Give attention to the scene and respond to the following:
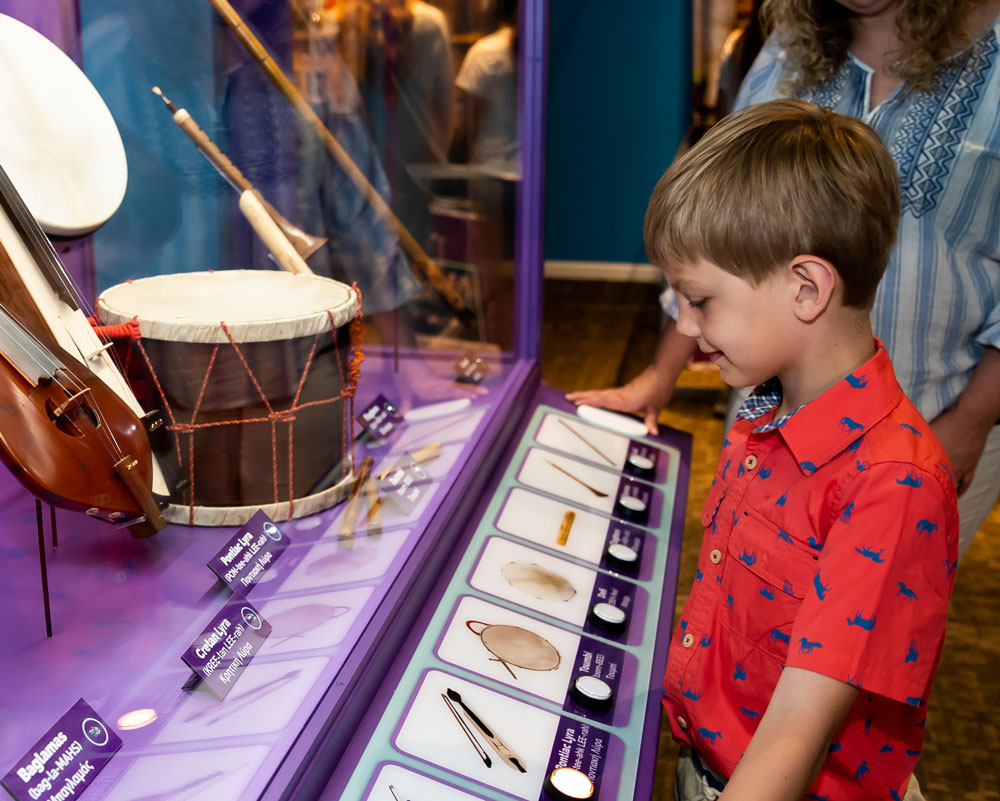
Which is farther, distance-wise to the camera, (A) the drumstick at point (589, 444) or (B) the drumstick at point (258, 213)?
(A) the drumstick at point (589, 444)

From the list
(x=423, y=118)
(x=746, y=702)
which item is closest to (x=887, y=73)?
(x=423, y=118)

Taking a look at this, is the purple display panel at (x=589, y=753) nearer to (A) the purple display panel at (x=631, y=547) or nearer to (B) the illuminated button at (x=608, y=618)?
(B) the illuminated button at (x=608, y=618)

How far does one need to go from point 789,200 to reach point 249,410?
1.97 feet

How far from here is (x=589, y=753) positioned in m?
0.89

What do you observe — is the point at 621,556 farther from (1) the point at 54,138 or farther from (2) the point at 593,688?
(1) the point at 54,138

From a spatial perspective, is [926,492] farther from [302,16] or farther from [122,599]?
[302,16]

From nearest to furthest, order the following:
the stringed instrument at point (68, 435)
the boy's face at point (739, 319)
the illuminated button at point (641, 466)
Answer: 1. the stringed instrument at point (68, 435)
2. the boy's face at point (739, 319)
3. the illuminated button at point (641, 466)

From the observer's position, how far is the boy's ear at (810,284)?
0.79 meters

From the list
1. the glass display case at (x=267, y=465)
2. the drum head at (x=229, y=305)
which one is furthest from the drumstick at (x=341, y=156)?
the drum head at (x=229, y=305)

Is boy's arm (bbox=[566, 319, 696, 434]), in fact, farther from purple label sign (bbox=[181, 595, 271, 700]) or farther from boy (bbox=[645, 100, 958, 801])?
purple label sign (bbox=[181, 595, 271, 700])

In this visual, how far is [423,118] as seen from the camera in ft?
5.32

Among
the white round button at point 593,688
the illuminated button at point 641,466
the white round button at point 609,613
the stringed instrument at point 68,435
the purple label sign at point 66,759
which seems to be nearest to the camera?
the purple label sign at point 66,759

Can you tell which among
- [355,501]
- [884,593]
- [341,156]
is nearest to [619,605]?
[355,501]

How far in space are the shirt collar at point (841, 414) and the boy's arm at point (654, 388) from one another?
73 centimetres
